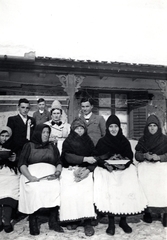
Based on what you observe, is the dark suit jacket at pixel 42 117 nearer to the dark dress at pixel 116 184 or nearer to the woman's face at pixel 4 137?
the woman's face at pixel 4 137

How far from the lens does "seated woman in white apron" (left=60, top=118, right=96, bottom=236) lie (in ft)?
Answer: 10.1

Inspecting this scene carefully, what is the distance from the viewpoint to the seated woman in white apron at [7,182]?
309 centimetres

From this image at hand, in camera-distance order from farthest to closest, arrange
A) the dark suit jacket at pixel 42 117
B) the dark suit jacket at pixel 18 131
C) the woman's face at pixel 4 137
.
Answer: the dark suit jacket at pixel 42 117 < the dark suit jacket at pixel 18 131 < the woman's face at pixel 4 137

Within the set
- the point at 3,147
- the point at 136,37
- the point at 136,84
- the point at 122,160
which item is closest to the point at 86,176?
the point at 122,160

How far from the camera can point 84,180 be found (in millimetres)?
3254

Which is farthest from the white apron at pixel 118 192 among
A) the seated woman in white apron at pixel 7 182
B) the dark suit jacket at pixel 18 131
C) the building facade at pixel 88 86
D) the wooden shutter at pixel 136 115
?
the wooden shutter at pixel 136 115

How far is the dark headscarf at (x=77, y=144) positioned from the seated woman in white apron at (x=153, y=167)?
91 centimetres

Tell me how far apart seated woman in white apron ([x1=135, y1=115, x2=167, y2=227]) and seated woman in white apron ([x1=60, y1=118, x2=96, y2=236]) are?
90 cm

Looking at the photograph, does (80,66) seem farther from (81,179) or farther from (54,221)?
(54,221)

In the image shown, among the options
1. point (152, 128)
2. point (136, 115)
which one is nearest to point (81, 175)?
point (152, 128)

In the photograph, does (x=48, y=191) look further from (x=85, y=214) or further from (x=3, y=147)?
(x=3, y=147)

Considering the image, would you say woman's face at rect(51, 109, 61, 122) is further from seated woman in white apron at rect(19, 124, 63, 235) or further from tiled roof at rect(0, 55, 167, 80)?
tiled roof at rect(0, 55, 167, 80)

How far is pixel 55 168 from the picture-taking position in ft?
11.2

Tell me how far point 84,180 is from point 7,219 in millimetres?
1255
